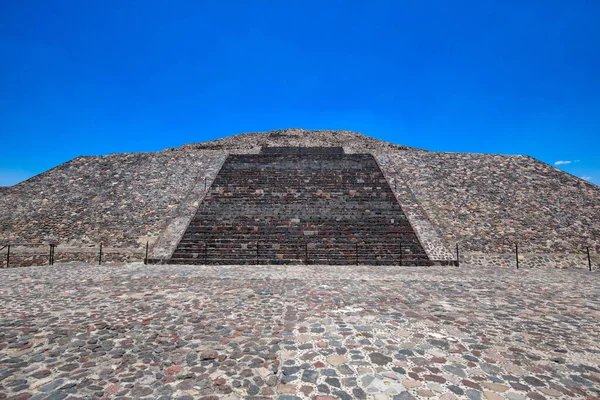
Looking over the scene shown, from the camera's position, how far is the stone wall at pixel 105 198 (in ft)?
47.3

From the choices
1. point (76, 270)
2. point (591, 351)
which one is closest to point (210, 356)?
point (591, 351)

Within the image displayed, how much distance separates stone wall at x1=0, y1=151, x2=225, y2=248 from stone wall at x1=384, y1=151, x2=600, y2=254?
1287 centimetres

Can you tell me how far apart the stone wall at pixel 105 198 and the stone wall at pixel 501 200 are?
12.9 meters

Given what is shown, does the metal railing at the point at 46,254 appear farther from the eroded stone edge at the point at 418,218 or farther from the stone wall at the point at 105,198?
the eroded stone edge at the point at 418,218

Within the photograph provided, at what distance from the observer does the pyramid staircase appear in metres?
13.0

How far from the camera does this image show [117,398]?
310cm

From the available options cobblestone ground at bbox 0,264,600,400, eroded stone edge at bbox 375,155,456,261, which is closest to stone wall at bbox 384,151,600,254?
eroded stone edge at bbox 375,155,456,261

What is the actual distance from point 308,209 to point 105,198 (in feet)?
36.8

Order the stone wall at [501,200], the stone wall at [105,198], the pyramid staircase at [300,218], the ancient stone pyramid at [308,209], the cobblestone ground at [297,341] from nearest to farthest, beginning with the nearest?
the cobblestone ground at [297,341] < the pyramid staircase at [300,218] < the ancient stone pyramid at [308,209] < the stone wall at [501,200] < the stone wall at [105,198]

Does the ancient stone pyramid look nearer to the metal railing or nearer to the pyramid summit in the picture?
the metal railing

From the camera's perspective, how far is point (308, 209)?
52.0 ft

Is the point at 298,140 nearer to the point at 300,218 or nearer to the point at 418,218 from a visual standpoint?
the point at 300,218

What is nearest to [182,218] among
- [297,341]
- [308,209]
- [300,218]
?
[300,218]

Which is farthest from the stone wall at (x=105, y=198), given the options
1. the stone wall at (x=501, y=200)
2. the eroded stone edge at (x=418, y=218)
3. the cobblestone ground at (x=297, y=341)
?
the stone wall at (x=501, y=200)
